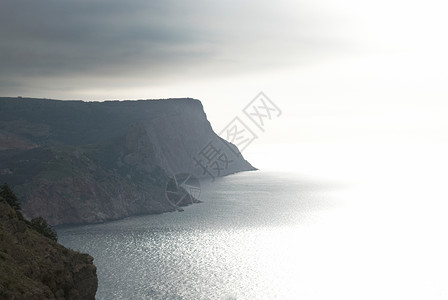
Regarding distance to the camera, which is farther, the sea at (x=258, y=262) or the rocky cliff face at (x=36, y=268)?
the sea at (x=258, y=262)

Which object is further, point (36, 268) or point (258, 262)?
point (258, 262)

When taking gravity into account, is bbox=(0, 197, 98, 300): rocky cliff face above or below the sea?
above

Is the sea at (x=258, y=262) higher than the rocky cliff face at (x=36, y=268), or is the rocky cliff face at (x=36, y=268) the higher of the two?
the rocky cliff face at (x=36, y=268)

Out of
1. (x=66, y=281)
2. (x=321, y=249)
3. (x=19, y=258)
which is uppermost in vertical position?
(x=19, y=258)

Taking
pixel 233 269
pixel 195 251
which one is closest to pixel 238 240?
pixel 195 251

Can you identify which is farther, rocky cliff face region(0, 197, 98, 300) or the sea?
the sea

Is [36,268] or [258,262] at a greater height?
[36,268]

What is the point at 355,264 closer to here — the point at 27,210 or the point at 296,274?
the point at 296,274

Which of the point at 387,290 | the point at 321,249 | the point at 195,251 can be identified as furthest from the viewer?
the point at 321,249
